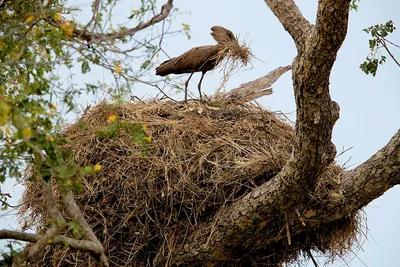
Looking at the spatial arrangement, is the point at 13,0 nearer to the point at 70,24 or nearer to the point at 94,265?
the point at 70,24

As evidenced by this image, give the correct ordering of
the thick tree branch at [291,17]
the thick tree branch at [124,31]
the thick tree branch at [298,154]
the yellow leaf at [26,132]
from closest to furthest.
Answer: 1. the yellow leaf at [26,132]
2. the thick tree branch at [124,31]
3. the thick tree branch at [298,154]
4. the thick tree branch at [291,17]

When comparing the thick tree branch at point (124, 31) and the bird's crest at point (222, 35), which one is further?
the bird's crest at point (222, 35)

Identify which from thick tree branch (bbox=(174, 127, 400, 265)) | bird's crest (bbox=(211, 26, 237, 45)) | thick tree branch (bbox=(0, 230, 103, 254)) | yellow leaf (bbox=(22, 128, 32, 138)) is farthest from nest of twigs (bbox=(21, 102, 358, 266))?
yellow leaf (bbox=(22, 128, 32, 138))

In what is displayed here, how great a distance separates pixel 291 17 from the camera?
789 centimetres

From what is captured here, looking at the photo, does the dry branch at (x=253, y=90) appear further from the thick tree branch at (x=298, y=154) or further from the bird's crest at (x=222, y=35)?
the thick tree branch at (x=298, y=154)

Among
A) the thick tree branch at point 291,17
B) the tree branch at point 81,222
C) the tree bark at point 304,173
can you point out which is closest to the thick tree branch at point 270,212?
the tree bark at point 304,173

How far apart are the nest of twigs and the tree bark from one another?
173 mm

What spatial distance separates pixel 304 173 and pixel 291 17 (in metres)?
1.76

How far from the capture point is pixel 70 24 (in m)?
6.02

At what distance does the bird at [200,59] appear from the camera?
959 cm

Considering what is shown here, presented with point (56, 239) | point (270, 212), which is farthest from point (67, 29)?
point (270, 212)

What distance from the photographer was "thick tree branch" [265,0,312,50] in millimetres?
7633

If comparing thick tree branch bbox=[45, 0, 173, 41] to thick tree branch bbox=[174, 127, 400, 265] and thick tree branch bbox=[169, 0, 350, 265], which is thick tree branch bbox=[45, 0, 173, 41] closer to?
thick tree branch bbox=[169, 0, 350, 265]

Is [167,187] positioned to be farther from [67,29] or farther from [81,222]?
[67,29]
